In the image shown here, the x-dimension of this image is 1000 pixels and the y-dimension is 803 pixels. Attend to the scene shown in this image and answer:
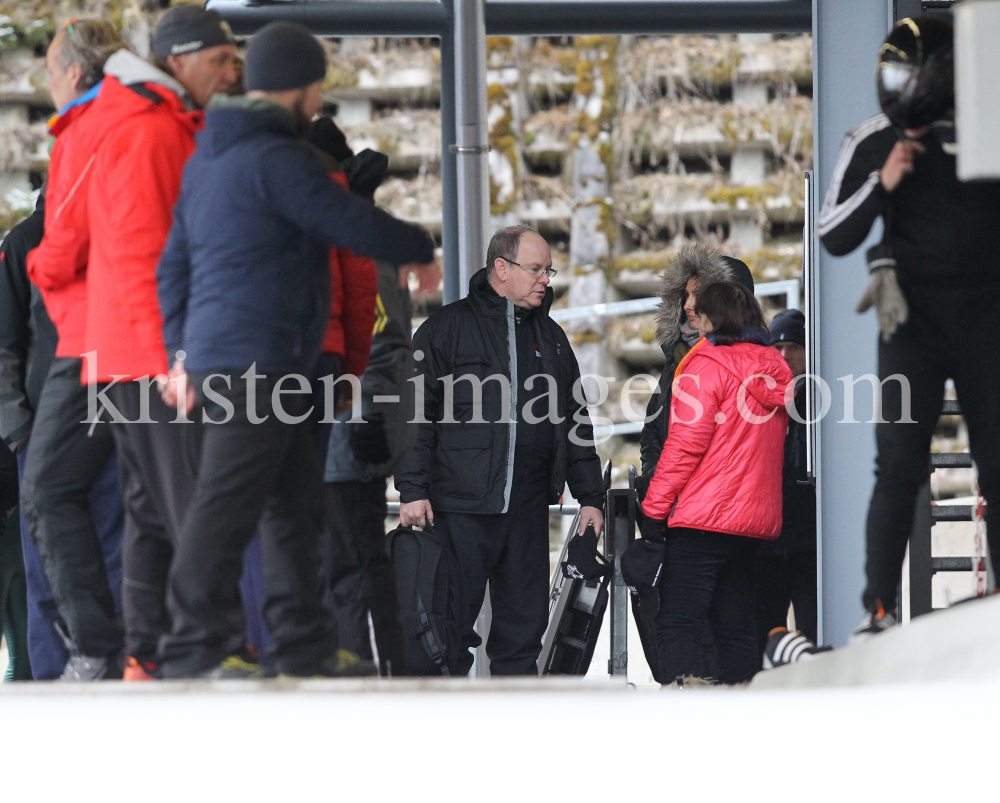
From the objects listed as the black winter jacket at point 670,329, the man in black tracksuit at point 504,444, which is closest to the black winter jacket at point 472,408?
the man in black tracksuit at point 504,444

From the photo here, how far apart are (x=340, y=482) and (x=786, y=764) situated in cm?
125

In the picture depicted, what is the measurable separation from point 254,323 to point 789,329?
7.28 feet

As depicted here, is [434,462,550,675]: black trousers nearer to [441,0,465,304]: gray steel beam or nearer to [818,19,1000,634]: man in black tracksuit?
[441,0,465,304]: gray steel beam

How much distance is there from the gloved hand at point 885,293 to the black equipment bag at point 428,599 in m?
1.58

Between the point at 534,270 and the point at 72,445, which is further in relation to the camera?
the point at 534,270

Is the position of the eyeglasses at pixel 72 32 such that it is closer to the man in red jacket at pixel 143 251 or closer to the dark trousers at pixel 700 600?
the man in red jacket at pixel 143 251

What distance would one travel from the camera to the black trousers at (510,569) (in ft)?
13.8

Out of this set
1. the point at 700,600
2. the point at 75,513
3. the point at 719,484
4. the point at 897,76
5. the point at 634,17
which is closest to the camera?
the point at 897,76

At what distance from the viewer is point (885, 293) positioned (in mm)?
3211

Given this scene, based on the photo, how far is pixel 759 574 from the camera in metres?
4.59

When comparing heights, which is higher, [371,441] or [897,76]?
[897,76]

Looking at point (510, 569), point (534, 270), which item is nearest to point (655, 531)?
point (510, 569)

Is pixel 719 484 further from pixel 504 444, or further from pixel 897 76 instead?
pixel 897 76

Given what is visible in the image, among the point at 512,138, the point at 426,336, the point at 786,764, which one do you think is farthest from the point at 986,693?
the point at 512,138
